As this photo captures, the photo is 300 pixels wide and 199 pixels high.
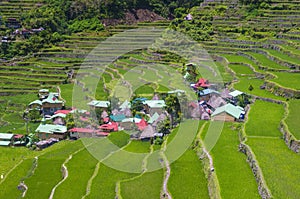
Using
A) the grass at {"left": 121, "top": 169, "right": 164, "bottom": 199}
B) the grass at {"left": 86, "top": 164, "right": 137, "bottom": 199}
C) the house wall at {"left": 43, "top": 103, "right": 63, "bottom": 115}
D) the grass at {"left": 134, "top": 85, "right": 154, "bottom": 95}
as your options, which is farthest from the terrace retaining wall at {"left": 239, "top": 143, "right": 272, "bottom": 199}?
the house wall at {"left": 43, "top": 103, "right": 63, "bottom": 115}

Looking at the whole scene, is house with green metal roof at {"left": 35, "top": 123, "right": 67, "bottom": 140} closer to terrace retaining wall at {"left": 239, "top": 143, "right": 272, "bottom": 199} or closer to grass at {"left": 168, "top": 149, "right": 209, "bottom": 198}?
grass at {"left": 168, "top": 149, "right": 209, "bottom": 198}

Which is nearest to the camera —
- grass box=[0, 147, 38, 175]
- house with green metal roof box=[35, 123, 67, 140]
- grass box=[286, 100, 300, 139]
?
grass box=[286, 100, 300, 139]

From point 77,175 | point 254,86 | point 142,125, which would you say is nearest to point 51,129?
point 142,125

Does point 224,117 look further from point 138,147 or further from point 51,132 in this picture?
point 51,132

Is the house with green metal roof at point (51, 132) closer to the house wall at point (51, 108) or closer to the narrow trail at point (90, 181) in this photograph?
the house wall at point (51, 108)

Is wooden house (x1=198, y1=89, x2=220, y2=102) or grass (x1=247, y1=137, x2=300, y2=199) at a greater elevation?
grass (x1=247, y1=137, x2=300, y2=199)

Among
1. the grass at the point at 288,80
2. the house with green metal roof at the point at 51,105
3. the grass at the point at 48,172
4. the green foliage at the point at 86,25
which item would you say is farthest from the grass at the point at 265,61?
the green foliage at the point at 86,25

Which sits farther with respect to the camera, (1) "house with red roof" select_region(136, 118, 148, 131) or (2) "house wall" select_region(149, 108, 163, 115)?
(2) "house wall" select_region(149, 108, 163, 115)
